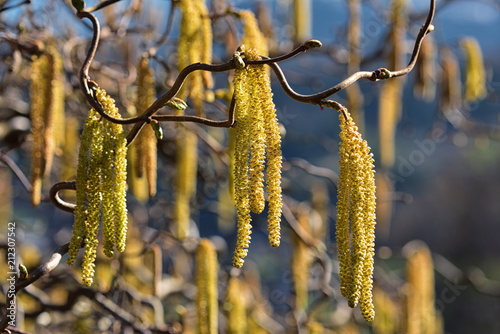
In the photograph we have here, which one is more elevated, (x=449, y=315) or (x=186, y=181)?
(x=186, y=181)

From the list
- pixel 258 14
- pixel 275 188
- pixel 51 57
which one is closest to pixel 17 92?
pixel 258 14

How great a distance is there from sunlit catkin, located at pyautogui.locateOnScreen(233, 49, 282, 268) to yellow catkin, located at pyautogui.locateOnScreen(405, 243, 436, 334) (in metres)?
1.41

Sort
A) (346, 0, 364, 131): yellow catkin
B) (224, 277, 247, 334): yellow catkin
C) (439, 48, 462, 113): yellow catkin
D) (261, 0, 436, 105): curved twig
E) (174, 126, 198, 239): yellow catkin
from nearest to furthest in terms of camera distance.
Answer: (261, 0, 436, 105): curved twig → (224, 277, 247, 334): yellow catkin → (174, 126, 198, 239): yellow catkin → (439, 48, 462, 113): yellow catkin → (346, 0, 364, 131): yellow catkin

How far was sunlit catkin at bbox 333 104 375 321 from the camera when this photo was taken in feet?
2.45

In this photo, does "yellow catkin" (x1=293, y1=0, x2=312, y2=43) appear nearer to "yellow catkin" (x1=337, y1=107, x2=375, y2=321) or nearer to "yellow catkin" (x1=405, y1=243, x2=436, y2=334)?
"yellow catkin" (x1=405, y1=243, x2=436, y2=334)

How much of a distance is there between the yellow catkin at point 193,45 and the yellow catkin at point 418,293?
3.98 feet

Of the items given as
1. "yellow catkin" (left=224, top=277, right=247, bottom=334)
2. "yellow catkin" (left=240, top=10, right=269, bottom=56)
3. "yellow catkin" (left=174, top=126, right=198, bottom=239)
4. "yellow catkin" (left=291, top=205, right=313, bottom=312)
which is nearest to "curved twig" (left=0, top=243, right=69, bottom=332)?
"yellow catkin" (left=240, top=10, right=269, bottom=56)

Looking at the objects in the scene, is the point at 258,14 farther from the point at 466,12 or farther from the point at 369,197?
the point at 466,12

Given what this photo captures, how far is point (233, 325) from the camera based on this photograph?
159 centimetres

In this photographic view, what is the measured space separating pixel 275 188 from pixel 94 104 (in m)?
0.25

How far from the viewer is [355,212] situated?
76 cm

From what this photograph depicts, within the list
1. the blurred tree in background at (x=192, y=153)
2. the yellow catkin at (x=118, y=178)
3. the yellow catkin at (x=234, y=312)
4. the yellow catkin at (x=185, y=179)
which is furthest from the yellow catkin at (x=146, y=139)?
the yellow catkin at (x=185, y=179)

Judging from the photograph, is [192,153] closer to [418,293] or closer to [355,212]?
[418,293]

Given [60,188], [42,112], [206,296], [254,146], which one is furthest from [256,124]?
[206,296]
